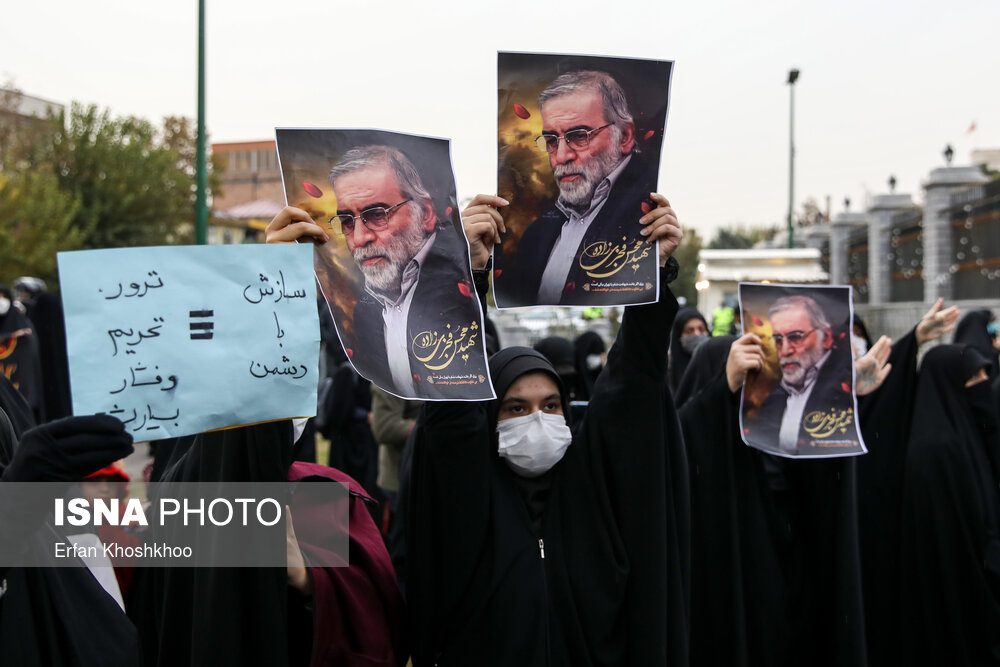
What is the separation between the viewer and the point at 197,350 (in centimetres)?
176

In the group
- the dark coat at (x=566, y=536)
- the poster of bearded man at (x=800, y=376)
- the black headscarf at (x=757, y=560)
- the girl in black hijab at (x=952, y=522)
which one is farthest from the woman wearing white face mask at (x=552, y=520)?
the girl in black hijab at (x=952, y=522)

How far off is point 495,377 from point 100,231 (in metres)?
25.1

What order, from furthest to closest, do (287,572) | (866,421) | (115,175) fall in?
(115,175), (866,421), (287,572)

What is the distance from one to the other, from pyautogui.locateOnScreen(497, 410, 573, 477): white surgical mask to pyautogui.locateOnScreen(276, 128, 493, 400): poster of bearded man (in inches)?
18.0

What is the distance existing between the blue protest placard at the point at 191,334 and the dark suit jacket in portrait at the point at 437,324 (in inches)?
6.2

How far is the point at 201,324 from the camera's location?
5.87 feet

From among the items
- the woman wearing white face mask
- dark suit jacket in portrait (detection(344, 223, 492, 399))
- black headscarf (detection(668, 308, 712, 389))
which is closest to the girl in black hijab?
black headscarf (detection(668, 308, 712, 389))

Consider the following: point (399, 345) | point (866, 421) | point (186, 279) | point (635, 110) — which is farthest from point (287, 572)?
point (866, 421)

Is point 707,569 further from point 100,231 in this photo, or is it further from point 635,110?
point 100,231

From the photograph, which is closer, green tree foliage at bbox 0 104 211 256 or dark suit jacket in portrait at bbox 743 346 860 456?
dark suit jacket in portrait at bbox 743 346 860 456

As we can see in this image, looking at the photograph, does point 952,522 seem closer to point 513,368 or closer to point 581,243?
point 513,368

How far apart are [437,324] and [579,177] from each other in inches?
23.0

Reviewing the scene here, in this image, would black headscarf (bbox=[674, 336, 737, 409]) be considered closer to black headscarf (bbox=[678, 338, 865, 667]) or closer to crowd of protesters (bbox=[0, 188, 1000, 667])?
crowd of protesters (bbox=[0, 188, 1000, 667])

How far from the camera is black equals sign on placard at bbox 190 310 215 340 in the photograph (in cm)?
Answer: 178
